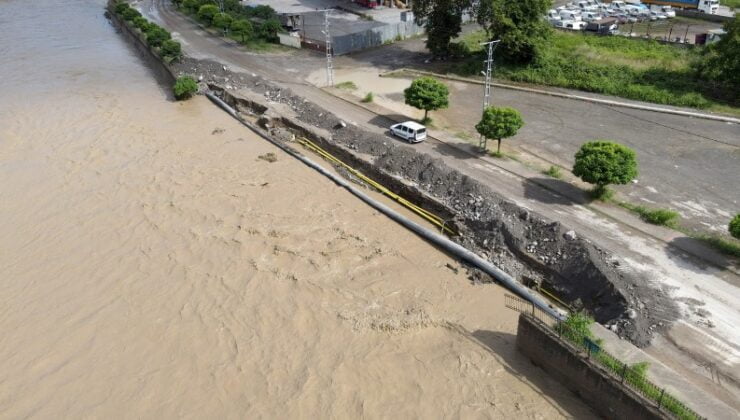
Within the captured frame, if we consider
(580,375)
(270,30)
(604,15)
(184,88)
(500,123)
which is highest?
(604,15)

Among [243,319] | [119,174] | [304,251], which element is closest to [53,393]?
[243,319]

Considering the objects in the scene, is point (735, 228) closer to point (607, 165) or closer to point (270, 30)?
point (607, 165)

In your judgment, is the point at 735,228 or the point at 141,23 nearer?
the point at 735,228

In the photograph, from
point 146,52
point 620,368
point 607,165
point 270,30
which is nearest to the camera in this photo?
point 620,368

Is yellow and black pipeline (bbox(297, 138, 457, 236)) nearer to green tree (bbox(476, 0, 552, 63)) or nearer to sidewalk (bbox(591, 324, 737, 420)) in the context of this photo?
sidewalk (bbox(591, 324, 737, 420))

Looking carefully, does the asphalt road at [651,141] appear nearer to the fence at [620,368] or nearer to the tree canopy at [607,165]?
the tree canopy at [607,165]

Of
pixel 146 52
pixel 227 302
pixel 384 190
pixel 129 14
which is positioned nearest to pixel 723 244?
pixel 384 190

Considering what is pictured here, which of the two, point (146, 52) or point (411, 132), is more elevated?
point (146, 52)

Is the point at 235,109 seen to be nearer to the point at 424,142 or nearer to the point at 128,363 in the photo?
the point at 424,142

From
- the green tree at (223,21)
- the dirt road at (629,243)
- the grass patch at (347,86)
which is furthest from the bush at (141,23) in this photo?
the dirt road at (629,243)
